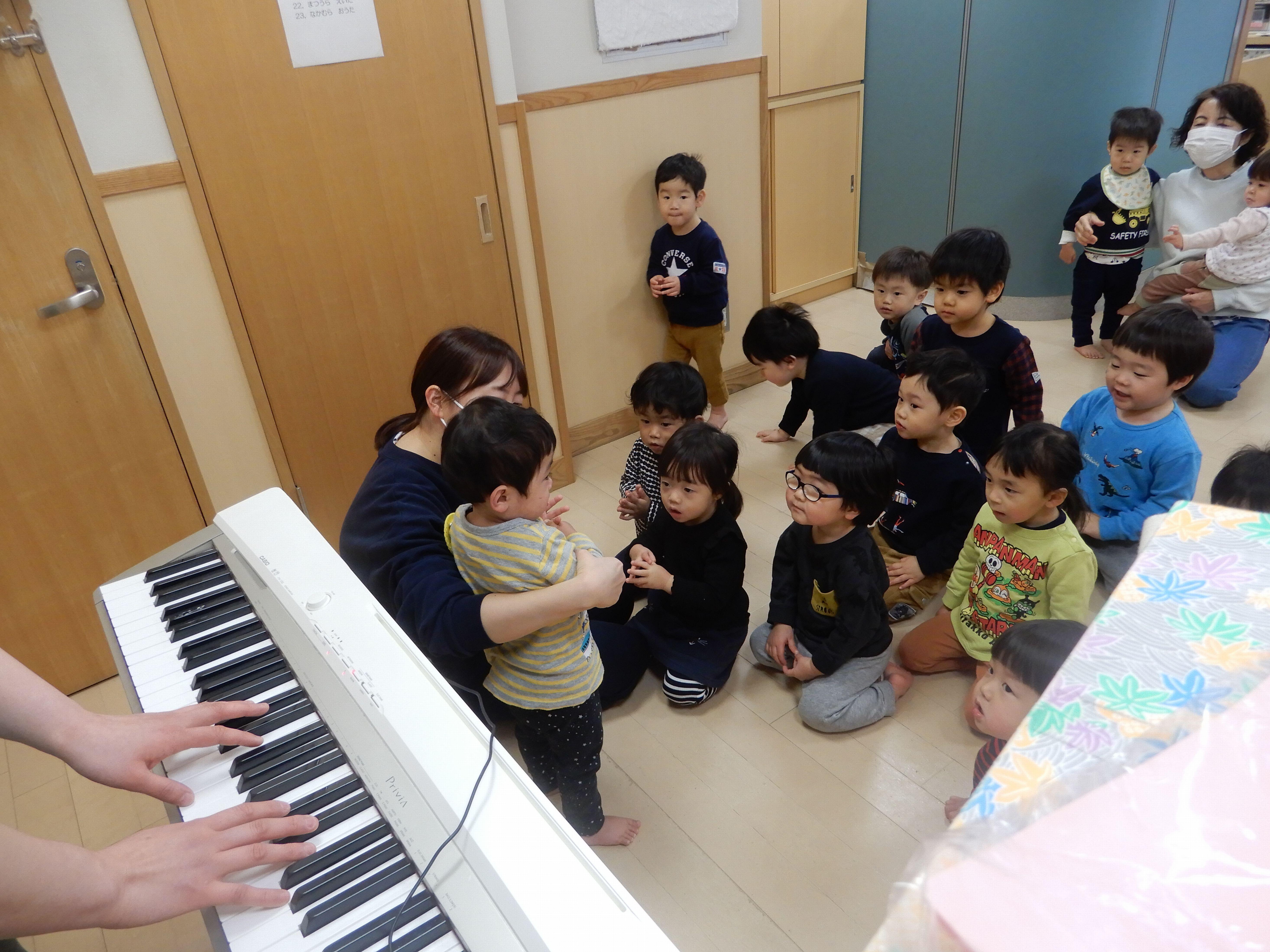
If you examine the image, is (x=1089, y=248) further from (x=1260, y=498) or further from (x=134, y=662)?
(x=134, y=662)

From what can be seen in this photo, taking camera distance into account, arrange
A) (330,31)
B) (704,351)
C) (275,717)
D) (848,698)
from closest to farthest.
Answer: (275,717) → (848,698) → (330,31) → (704,351)

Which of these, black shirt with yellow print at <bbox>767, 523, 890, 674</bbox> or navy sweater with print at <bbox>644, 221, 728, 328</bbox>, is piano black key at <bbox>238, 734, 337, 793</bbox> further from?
navy sweater with print at <bbox>644, 221, 728, 328</bbox>

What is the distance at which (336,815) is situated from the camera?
0.85 m

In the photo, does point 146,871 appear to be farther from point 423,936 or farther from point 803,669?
point 803,669

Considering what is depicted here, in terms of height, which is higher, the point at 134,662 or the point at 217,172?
the point at 217,172

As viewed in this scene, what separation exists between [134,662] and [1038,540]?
1673 millimetres

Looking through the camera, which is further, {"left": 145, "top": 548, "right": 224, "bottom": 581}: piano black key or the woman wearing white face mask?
the woman wearing white face mask

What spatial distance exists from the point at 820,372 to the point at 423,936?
7.03 feet

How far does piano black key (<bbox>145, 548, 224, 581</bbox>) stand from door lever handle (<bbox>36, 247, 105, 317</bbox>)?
38.9 inches

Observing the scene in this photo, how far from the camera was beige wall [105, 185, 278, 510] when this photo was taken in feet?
6.57

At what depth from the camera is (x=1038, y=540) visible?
174 centimetres

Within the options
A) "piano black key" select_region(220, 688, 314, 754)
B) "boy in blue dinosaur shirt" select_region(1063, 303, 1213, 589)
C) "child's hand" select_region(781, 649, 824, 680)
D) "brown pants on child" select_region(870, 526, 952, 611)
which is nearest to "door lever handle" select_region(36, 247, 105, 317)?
"piano black key" select_region(220, 688, 314, 754)

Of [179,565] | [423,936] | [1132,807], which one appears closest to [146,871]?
[423,936]

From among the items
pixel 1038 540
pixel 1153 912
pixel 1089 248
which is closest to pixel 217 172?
pixel 1038 540
